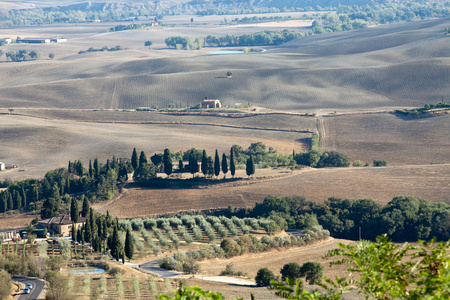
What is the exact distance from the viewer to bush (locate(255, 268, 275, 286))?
45.7m

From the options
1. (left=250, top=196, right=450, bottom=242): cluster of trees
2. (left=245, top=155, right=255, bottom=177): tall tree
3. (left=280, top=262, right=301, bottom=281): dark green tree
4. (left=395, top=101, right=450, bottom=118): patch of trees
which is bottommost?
(left=250, top=196, right=450, bottom=242): cluster of trees

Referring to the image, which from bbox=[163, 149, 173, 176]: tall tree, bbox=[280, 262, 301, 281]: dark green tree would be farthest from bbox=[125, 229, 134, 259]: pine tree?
bbox=[163, 149, 173, 176]: tall tree

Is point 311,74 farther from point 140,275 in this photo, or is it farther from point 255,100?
point 140,275

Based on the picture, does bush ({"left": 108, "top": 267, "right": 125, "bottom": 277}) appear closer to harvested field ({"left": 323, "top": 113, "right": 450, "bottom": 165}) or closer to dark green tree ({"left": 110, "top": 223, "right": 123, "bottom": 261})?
dark green tree ({"left": 110, "top": 223, "right": 123, "bottom": 261})

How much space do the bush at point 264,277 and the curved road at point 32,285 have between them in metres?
14.4

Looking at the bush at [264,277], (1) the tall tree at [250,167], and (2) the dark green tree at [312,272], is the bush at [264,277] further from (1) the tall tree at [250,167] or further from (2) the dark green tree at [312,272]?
(1) the tall tree at [250,167]

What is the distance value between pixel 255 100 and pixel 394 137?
4308 cm

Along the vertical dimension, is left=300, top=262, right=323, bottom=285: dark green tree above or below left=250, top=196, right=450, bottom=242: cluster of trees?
above

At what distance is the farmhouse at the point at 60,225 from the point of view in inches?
2461

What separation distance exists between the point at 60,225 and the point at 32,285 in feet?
60.1

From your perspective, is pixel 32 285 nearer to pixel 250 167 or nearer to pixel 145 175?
Answer: pixel 145 175

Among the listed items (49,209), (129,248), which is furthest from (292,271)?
(49,209)

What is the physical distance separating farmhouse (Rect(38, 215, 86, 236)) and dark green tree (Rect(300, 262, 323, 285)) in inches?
951

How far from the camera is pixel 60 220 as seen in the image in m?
63.6
